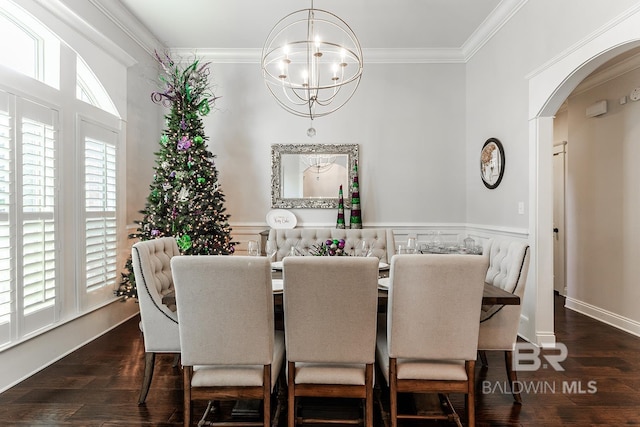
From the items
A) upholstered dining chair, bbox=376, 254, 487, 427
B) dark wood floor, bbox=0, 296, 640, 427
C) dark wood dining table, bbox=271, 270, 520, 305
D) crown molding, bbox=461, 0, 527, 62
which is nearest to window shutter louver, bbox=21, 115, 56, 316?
dark wood floor, bbox=0, 296, 640, 427

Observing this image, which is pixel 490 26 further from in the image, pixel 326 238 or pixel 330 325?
pixel 330 325

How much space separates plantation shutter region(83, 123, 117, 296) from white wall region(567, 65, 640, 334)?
518cm

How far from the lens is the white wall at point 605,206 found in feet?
12.5

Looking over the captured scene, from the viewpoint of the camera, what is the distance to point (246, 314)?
1.80 metres

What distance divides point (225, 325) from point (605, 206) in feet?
14.2

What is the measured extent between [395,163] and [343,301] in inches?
132

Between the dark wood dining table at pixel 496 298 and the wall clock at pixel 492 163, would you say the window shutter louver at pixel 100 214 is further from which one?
the wall clock at pixel 492 163

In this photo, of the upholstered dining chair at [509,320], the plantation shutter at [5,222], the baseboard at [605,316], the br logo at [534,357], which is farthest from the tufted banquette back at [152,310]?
the baseboard at [605,316]

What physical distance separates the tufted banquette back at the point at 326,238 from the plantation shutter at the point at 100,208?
5.21 feet

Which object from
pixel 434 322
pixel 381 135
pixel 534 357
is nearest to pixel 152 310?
pixel 434 322

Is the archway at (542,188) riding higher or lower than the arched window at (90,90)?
lower

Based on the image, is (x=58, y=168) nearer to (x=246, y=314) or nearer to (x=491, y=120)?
(x=246, y=314)

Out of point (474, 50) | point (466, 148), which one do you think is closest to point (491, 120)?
point (466, 148)

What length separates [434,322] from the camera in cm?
182
